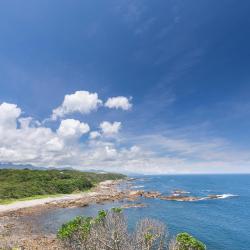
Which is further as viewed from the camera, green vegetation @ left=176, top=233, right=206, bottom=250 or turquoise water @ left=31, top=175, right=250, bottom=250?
turquoise water @ left=31, top=175, right=250, bottom=250

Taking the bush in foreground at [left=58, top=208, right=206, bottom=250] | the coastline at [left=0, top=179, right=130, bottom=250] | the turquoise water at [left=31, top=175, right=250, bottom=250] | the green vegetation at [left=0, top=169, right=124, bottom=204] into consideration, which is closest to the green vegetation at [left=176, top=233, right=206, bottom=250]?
the bush in foreground at [left=58, top=208, right=206, bottom=250]

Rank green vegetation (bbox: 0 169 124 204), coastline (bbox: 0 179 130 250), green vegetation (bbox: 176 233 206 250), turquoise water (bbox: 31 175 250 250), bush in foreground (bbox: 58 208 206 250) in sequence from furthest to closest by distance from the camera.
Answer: green vegetation (bbox: 0 169 124 204) < turquoise water (bbox: 31 175 250 250) < coastline (bbox: 0 179 130 250) < bush in foreground (bbox: 58 208 206 250) < green vegetation (bbox: 176 233 206 250)

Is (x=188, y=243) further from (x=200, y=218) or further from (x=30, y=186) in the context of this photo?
(x=30, y=186)

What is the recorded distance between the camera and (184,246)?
108 feet

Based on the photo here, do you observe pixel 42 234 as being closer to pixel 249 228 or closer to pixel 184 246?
pixel 184 246

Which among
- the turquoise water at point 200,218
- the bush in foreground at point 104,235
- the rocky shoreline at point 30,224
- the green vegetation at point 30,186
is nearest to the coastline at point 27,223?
the rocky shoreline at point 30,224

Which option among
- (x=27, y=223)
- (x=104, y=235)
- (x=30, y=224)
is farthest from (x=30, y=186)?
(x=104, y=235)

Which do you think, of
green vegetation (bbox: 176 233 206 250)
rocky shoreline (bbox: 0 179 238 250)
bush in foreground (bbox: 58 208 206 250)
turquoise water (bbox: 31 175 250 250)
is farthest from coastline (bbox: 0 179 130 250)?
green vegetation (bbox: 176 233 206 250)

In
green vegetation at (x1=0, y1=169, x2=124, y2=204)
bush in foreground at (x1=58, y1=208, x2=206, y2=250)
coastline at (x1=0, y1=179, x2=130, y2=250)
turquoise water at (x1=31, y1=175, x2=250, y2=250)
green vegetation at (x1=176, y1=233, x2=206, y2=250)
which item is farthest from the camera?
green vegetation at (x1=0, y1=169, x2=124, y2=204)

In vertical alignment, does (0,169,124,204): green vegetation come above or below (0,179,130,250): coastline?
above

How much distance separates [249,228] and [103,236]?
56.8 metres

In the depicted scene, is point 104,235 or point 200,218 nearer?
point 104,235

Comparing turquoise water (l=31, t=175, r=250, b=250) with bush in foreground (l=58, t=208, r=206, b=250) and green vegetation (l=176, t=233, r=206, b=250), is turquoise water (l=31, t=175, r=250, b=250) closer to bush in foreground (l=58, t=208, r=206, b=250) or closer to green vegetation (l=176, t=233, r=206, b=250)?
bush in foreground (l=58, t=208, r=206, b=250)

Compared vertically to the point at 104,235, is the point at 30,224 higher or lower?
lower
